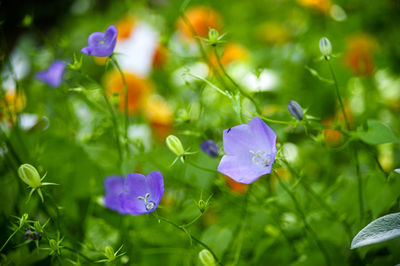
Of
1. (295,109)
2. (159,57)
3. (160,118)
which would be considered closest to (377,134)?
(295,109)

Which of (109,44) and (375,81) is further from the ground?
(109,44)

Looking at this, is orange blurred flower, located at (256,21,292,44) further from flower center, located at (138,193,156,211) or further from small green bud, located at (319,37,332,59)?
flower center, located at (138,193,156,211)

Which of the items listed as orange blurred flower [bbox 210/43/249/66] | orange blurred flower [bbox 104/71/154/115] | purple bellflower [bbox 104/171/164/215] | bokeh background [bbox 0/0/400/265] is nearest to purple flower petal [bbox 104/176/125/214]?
bokeh background [bbox 0/0/400/265]

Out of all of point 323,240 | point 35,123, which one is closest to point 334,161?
point 323,240

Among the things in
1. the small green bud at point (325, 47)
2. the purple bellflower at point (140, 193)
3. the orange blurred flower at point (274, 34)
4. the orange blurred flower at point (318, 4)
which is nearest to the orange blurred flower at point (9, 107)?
the purple bellflower at point (140, 193)

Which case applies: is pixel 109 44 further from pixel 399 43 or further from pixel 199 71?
pixel 399 43

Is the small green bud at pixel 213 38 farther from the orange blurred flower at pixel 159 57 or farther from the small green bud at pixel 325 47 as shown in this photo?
the orange blurred flower at pixel 159 57
